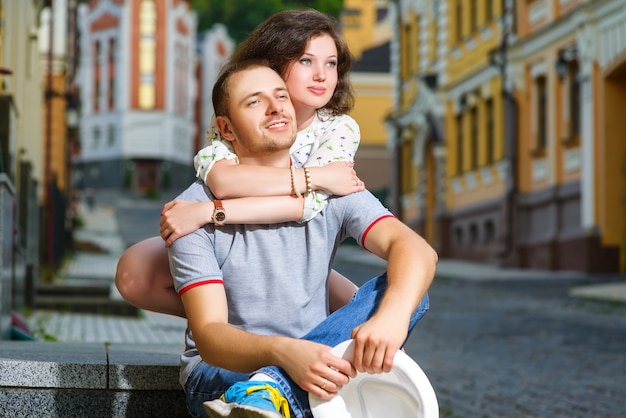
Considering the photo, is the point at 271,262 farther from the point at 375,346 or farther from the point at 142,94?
the point at 142,94

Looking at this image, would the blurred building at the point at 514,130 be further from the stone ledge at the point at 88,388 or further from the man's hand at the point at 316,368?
the man's hand at the point at 316,368

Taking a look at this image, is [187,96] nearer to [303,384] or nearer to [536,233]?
[536,233]

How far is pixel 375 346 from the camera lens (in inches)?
132

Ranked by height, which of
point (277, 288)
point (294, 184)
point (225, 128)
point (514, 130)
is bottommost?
point (277, 288)

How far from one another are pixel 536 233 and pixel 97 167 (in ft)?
187

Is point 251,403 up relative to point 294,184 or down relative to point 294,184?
down

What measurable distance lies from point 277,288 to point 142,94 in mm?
76217

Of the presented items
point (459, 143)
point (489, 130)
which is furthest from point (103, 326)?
point (459, 143)

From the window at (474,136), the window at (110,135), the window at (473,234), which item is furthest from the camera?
the window at (110,135)

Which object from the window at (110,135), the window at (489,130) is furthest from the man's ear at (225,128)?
the window at (110,135)

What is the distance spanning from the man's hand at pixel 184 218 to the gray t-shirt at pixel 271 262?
0.03 meters

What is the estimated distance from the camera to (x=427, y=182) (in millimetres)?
37062

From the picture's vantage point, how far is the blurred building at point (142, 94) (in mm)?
78625

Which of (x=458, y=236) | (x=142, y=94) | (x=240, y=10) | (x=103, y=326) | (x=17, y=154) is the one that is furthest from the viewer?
(x=142, y=94)
